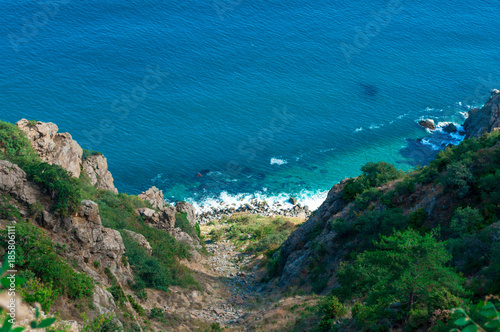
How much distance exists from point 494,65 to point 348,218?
109433mm

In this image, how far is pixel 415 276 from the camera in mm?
20812

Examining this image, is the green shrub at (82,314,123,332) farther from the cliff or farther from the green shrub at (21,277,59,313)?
the green shrub at (21,277,59,313)

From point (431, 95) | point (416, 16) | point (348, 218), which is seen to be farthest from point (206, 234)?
point (416, 16)

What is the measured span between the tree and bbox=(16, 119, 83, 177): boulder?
3865 cm

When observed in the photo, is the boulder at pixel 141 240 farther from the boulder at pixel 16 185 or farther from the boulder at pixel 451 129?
the boulder at pixel 451 129

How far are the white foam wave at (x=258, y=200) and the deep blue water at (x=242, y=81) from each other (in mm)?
1160

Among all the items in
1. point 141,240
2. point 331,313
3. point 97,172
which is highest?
point 97,172

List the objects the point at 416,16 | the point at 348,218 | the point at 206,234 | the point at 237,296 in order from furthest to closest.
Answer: the point at 416,16 → the point at 206,234 → the point at 237,296 → the point at 348,218

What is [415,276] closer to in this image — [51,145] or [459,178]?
[459,178]

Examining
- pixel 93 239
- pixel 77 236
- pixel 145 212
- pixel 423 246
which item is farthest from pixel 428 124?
pixel 77 236

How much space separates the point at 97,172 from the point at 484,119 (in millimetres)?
Result: 78069

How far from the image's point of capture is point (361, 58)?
411ft

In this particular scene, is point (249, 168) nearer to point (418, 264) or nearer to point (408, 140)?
point (408, 140)

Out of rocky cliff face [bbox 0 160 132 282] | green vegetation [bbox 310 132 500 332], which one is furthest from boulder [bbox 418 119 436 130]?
rocky cliff face [bbox 0 160 132 282]
